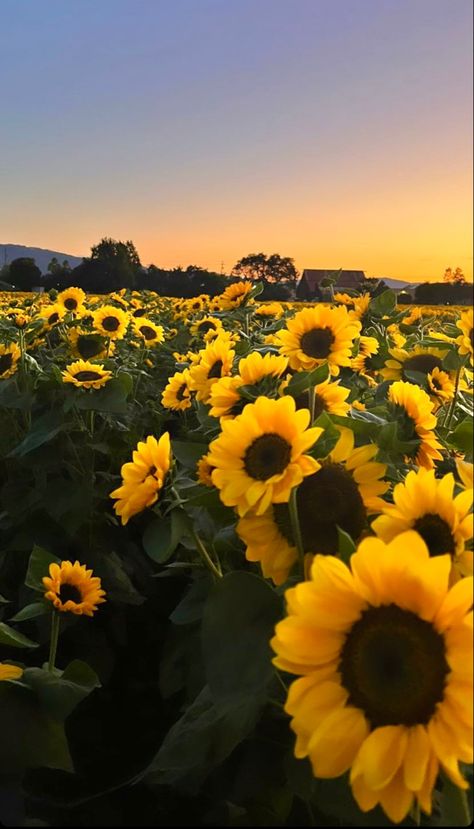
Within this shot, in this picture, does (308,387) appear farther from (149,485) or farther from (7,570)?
(7,570)

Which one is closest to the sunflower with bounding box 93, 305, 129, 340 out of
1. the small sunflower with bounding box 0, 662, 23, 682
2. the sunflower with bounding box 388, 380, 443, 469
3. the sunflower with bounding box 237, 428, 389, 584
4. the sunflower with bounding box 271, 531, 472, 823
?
the small sunflower with bounding box 0, 662, 23, 682

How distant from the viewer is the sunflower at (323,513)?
2.70 feet

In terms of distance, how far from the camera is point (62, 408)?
95.4 inches

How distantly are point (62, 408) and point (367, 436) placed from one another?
159cm

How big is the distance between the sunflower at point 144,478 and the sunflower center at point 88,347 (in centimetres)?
208

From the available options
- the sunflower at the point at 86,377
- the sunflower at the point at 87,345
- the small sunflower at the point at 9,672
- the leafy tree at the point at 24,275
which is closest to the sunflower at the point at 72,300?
the sunflower at the point at 87,345

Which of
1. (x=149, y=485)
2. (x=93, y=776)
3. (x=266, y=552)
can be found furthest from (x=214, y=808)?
(x=93, y=776)

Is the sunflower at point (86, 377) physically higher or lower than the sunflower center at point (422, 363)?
lower

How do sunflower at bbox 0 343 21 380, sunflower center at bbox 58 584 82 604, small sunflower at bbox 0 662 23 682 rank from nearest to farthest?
1. small sunflower at bbox 0 662 23 682
2. sunflower center at bbox 58 584 82 604
3. sunflower at bbox 0 343 21 380

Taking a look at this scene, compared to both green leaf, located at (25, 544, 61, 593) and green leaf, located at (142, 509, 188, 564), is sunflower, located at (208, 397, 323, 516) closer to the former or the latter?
green leaf, located at (142, 509, 188, 564)

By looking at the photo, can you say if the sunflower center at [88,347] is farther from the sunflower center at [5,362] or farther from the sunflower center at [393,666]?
the sunflower center at [393,666]

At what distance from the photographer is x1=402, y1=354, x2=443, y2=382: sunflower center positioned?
1717mm

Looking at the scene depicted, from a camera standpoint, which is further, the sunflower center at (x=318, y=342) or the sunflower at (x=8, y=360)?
the sunflower at (x=8, y=360)

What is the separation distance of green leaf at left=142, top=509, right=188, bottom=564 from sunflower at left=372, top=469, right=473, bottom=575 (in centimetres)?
30
